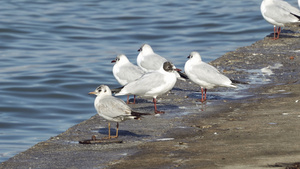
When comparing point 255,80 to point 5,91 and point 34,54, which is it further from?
point 34,54

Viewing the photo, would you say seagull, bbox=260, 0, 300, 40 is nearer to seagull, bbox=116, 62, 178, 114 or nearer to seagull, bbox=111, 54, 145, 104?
seagull, bbox=111, 54, 145, 104

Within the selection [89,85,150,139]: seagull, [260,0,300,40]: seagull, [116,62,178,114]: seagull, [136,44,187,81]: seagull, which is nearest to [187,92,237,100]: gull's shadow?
[116,62,178,114]: seagull

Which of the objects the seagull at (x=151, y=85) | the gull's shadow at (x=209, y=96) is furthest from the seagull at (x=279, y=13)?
the seagull at (x=151, y=85)

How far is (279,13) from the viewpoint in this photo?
14922 mm

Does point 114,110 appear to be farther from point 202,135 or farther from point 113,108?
point 202,135

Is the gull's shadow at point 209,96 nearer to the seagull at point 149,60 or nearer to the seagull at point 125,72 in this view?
the seagull at point 125,72

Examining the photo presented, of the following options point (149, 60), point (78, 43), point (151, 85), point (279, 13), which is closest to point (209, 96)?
point (151, 85)

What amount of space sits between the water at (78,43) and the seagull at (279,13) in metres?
3.09

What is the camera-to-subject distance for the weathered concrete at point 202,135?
252 inches

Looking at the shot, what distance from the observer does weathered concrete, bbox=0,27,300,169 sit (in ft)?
21.0

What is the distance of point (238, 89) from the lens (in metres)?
10.4

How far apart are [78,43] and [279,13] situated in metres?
8.55

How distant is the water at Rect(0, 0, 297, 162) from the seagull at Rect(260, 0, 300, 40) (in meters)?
3.09

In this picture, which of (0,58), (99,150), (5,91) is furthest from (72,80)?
(99,150)
